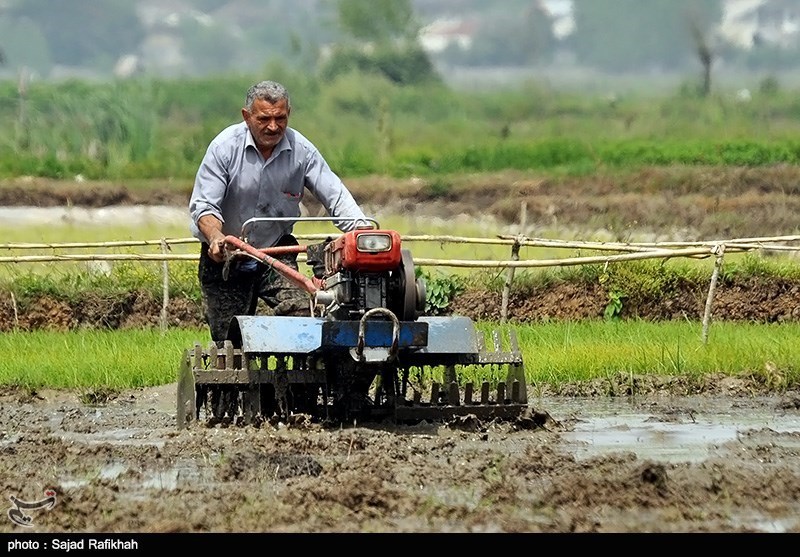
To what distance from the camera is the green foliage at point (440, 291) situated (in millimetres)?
12258

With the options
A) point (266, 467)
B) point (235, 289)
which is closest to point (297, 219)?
point (235, 289)

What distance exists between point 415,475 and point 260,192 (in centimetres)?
211

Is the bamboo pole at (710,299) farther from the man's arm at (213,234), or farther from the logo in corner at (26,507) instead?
the logo in corner at (26,507)

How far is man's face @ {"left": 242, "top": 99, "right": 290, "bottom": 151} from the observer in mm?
6895

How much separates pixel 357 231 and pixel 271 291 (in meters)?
1.24

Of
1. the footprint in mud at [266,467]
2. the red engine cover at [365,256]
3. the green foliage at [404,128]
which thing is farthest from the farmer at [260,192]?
the green foliage at [404,128]

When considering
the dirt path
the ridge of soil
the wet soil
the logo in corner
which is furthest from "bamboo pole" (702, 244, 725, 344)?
the ridge of soil

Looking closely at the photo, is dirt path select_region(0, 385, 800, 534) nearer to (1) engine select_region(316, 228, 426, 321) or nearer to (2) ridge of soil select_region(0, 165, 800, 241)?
(1) engine select_region(316, 228, 426, 321)

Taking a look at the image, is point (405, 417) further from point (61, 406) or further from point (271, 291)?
point (61, 406)

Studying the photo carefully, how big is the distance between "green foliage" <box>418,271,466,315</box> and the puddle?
151 inches

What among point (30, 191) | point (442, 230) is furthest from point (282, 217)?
point (30, 191)

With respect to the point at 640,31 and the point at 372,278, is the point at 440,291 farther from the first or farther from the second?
the point at 640,31

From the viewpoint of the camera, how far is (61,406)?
8.55m

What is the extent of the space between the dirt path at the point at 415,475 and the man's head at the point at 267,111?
1405 mm
